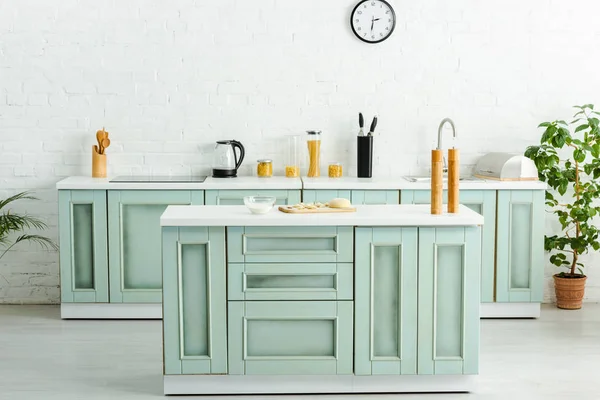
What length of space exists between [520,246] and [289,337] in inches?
85.4

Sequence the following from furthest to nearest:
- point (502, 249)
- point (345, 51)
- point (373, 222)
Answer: point (345, 51) < point (502, 249) < point (373, 222)

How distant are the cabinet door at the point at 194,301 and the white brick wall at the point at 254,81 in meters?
2.03

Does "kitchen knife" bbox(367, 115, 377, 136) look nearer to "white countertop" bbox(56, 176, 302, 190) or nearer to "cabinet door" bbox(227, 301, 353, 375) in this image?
"white countertop" bbox(56, 176, 302, 190)

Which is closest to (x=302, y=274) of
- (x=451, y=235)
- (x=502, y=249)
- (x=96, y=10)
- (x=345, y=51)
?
(x=451, y=235)

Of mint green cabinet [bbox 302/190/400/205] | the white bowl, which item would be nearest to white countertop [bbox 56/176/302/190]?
mint green cabinet [bbox 302/190/400/205]

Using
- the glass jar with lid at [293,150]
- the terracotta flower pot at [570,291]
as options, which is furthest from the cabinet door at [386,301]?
the terracotta flower pot at [570,291]

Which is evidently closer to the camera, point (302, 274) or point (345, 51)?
point (302, 274)

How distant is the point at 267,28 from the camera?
5.79m

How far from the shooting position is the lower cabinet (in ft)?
13.0

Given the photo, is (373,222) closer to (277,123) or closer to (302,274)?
(302,274)

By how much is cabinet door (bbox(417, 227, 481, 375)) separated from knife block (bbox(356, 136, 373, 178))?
1.85 metres

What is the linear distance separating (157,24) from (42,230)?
5.43ft

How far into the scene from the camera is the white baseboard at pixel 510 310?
18.1ft

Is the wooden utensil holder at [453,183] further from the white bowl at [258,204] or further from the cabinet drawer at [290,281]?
the white bowl at [258,204]
